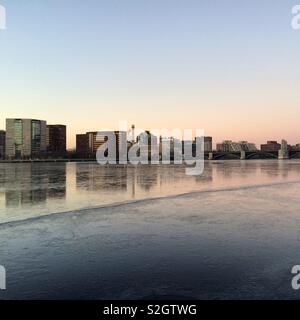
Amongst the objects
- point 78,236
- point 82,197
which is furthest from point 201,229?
point 82,197

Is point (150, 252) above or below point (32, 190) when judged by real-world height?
above

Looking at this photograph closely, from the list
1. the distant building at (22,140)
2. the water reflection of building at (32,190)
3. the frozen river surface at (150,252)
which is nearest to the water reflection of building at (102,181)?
the water reflection of building at (32,190)

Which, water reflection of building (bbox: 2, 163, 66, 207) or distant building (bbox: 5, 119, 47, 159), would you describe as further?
distant building (bbox: 5, 119, 47, 159)

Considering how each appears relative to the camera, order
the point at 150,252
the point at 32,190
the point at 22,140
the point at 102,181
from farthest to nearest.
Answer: the point at 22,140 → the point at 102,181 → the point at 32,190 → the point at 150,252

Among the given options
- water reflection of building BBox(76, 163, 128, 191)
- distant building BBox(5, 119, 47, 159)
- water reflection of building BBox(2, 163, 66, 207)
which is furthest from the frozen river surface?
distant building BBox(5, 119, 47, 159)

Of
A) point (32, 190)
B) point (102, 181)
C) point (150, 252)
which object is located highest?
point (150, 252)

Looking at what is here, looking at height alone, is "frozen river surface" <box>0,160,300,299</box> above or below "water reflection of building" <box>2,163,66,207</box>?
above

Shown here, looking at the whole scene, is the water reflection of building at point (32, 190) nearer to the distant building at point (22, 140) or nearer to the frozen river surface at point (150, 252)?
the frozen river surface at point (150, 252)

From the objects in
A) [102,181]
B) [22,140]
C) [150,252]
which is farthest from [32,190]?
[22,140]

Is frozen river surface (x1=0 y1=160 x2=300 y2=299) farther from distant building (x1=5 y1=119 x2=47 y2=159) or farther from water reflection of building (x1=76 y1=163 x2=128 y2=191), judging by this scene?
distant building (x1=5 y1=119 x2=47 y2=159)

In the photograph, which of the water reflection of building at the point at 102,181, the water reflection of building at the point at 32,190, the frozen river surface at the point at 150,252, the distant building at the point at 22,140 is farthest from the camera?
the distant building at the point at 22,140

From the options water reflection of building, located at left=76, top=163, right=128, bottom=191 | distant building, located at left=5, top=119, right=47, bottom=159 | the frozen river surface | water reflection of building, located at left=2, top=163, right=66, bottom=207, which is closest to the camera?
the frozen river surface

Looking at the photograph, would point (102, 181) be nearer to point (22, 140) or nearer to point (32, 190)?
point (32, 190)

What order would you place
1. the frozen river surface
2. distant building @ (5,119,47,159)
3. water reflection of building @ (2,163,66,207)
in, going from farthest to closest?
distant building @ (5,119,47,159) < water reflection of building @ (2,163,66,207) < the frozen river surface
